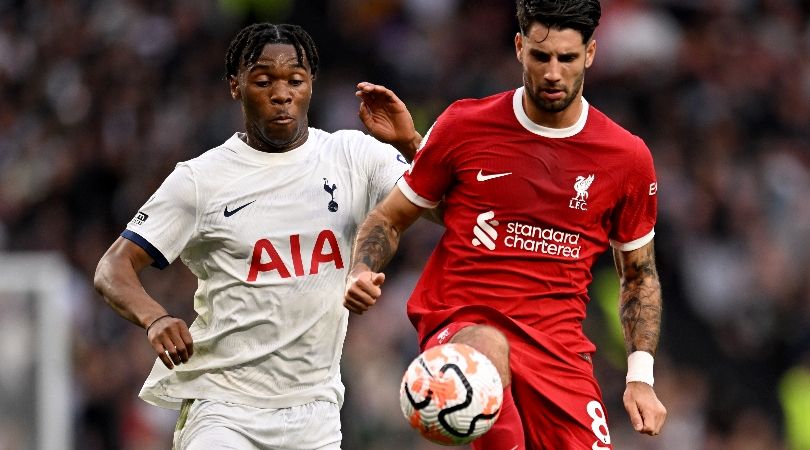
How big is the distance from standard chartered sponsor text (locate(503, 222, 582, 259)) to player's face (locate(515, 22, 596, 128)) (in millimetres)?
462

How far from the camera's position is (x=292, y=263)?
275 inches

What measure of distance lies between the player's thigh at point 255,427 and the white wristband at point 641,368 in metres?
1.29

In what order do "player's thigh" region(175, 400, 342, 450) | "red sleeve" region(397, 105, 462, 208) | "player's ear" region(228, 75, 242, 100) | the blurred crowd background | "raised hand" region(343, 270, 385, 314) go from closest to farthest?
"raised hand" region(343, 270, 385, 314), "red sleeve" region(397, 105, 462, 208), "player's thigh" region(175, 400, 342, 450), "player's ear" region(228, 75, 242, 100), the blurred crowd background

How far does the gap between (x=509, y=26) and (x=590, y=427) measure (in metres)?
9.95

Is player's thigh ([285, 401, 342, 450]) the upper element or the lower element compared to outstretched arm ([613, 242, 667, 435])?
lower

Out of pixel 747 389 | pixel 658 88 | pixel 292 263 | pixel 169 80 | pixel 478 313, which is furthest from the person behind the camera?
pixel 169 80

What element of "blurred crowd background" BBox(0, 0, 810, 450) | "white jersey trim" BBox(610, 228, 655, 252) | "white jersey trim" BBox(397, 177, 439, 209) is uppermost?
"white jersey trim" BBox(397, 177, 439, 209)

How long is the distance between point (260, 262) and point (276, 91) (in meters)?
0.72

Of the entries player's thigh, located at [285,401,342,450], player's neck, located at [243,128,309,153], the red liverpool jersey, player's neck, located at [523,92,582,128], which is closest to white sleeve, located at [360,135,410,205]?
player's neck, located at [243,128,309,153]

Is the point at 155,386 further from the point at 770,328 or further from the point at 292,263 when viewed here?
the point at 770,328

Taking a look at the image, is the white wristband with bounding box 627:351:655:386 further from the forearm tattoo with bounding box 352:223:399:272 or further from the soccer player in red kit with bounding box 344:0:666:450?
the forearm tattoo with bounding box 352:223:399:272

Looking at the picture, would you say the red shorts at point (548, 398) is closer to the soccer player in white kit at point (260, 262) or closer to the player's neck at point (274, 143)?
the soccer player in white kit at point (260, 262)

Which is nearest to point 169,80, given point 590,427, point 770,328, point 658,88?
point 658,88

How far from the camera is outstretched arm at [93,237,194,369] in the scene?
6578 millimetres
